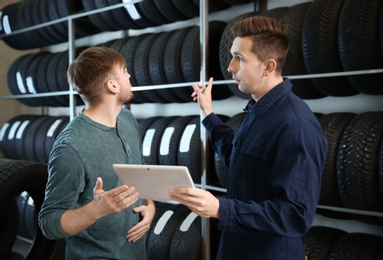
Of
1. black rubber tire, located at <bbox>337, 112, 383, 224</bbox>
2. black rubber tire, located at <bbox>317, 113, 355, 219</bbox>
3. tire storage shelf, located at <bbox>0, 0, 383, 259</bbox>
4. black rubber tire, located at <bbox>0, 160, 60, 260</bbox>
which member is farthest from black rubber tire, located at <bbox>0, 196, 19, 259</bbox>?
black rubber tire, located at <bbox>337, 112, 383, 224</bbox>

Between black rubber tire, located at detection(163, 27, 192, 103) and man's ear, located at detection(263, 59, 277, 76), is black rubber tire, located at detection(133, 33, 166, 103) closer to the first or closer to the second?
black rubber tire, located at detection(163, 27, 192, 103)

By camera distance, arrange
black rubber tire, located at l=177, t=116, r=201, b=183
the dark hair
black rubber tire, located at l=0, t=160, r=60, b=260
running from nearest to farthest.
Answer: the dark hair
black rubber tire, located at l=0, t=160, r=60, b=260
black rubber tire, located at l=177, t=116, r=201, b=183

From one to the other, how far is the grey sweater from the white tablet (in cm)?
21

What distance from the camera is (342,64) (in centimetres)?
275

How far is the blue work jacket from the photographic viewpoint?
1621 millimetres

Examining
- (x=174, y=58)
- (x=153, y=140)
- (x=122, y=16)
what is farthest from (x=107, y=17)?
(x=153, y=140)

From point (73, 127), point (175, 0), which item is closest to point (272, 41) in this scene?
point (73, 127)

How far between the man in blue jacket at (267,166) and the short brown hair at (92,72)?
565 millimetres

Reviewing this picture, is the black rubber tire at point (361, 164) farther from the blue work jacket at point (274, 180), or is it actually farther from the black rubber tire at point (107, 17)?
the black rubber tire at point (107, 17)

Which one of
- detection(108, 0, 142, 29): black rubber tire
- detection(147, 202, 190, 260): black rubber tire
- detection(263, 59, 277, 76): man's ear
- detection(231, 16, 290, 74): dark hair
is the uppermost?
detection(108, 0, 142, 29): black rubber tire

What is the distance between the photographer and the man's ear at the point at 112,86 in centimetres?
197

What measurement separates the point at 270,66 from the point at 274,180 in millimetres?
507

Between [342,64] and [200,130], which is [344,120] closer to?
[342,64]

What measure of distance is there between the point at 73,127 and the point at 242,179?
757mm
